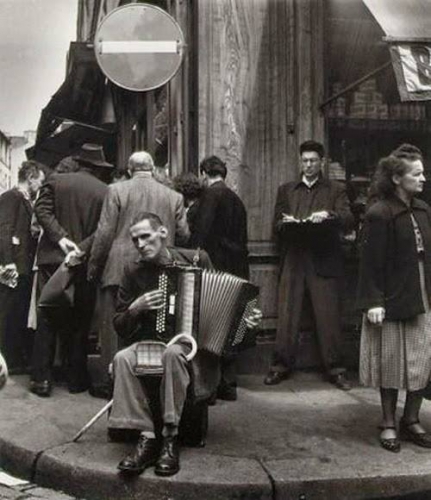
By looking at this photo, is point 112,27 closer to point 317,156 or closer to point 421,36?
point 317,156

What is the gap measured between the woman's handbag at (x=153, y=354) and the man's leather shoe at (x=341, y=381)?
2450 mm

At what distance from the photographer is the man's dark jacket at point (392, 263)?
190 inches

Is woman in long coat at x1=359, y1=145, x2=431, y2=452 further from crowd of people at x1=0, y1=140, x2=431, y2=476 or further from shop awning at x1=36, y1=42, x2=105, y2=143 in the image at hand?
shop awning at x1=36, y1=42, x2=105, y2=143

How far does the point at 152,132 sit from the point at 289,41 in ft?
11.3

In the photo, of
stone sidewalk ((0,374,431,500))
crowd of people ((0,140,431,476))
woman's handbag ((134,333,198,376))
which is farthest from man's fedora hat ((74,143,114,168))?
woman's handbag ((134,333,198,376))

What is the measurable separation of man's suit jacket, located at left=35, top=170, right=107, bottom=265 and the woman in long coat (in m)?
2.53

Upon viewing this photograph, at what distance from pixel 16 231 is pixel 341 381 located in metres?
3.27

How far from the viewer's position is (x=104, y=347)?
6141mm

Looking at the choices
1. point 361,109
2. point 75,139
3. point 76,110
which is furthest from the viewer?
point 76,110

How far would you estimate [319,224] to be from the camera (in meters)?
6.54

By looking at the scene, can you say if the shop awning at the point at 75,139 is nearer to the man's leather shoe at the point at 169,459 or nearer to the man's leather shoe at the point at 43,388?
the man's leather shoe at the point at 43,388

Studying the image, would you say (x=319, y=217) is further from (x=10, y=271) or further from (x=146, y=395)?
(x=10, y=271)

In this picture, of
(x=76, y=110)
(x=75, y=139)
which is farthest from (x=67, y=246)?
(x=76, y=110)

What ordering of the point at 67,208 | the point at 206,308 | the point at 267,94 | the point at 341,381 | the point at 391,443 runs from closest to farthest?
the point at 206,308 → the point at 391,443 → the point at 67,208 → the point at 341,381 → the point at 267,94
